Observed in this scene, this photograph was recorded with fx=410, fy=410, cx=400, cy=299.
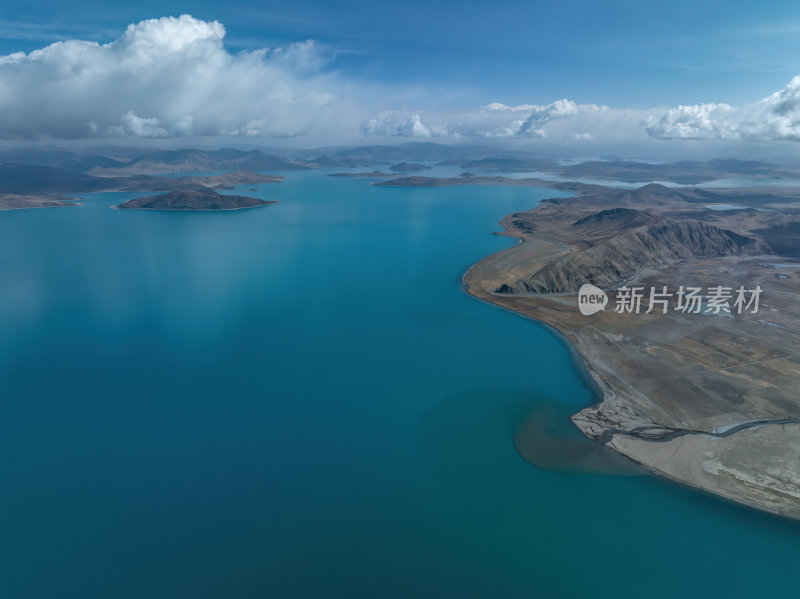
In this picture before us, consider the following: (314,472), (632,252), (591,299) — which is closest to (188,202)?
(591,299)

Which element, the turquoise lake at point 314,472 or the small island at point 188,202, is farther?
the small island at point 188,202

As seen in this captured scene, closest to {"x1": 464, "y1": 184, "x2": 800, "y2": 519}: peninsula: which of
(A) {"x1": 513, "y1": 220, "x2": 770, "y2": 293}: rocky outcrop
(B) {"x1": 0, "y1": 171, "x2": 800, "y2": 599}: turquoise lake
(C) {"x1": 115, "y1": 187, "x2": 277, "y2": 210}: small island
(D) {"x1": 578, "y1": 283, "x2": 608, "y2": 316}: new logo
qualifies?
(A) {"x1": 513, "y1": 220, "x2": 770, "y2": 293}: rocky outcrop

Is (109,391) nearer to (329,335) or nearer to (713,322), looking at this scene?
(329,335)

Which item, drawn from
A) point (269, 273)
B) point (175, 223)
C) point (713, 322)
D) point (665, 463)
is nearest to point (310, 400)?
point (665, 463)

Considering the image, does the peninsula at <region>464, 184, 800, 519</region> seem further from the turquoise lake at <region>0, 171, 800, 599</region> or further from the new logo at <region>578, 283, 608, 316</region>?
the turquoise lake at <region>0, 171, 800, 599</region>

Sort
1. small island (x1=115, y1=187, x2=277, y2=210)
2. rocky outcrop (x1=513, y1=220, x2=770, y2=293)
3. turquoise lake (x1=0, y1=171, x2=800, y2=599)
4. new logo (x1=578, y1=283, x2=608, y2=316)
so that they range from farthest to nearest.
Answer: small island (x1=115, y1=187, x2=277, y2=210) → rocky outcrop (x1=513, y1=220, x2=770, y2=293) → new logo (x1=578, y1=283, x2=608, y2=316) → turquoise lake (x1=0, y1=171, x2=800, y2=599)

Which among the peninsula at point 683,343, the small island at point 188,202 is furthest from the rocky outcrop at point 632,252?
the small island at point 188,202

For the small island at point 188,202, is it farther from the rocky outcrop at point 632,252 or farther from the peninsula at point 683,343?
the rocky outcrop at point 632,252
